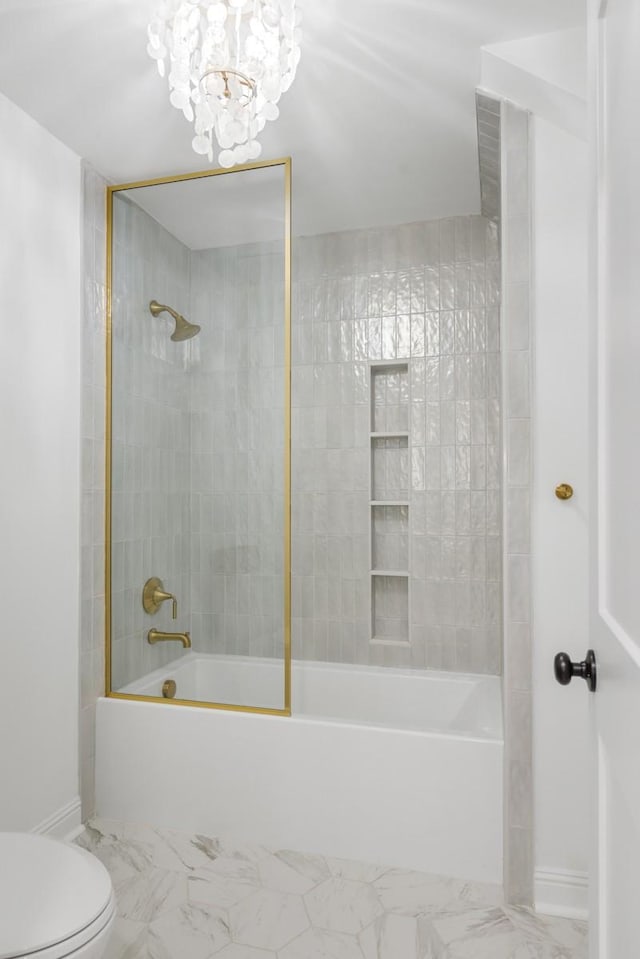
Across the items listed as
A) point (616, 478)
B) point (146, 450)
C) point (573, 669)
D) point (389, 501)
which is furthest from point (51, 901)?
point (389, 501)

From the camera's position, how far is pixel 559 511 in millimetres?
1927

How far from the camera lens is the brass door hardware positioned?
2623 millimetres

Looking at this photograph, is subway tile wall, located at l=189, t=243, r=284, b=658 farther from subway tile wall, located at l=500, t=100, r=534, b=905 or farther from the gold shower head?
subway tile wall, located at l=500, t=100, r=534, b=905

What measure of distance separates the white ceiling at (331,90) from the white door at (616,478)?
913mm

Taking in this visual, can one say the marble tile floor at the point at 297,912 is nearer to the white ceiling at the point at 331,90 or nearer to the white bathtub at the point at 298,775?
the white bathtub at the point at 298,775

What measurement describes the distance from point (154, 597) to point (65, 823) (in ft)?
Answer: 2.74

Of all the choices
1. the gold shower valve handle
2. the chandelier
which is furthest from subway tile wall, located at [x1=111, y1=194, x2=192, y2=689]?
the gold shower valve handle

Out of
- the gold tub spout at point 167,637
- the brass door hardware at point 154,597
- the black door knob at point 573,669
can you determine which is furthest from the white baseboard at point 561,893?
the brass door hardware at point 154,597

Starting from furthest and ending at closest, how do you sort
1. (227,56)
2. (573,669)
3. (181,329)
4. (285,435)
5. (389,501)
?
(389,501), (181,329), (285,435), (227,56), (573,669)

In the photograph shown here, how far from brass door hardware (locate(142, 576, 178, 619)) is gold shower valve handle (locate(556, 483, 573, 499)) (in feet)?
4.99

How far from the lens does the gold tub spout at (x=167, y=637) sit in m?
2.60

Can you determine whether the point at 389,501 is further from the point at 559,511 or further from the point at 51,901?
the point at 51,901

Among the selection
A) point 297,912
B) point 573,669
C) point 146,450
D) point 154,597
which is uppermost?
point 146,450

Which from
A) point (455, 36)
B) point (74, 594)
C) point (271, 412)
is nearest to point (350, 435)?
point (271, 412)
